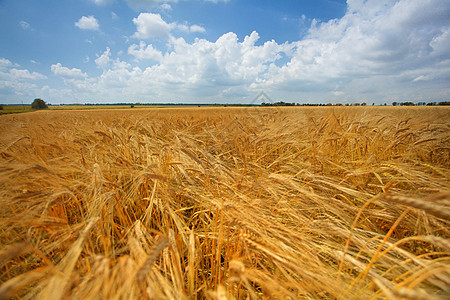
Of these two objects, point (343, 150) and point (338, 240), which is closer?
point (338, 240)

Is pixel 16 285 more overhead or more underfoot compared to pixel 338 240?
more overhead

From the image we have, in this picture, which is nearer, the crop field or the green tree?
the crop field

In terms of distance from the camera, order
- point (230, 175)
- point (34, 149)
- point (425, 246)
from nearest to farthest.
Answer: point (425, 246) < point (230, 175) < point (34, 149)

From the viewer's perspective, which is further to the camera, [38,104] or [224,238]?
[38,104]

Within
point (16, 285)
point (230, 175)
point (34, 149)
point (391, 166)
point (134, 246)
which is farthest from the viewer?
point (34, 149)

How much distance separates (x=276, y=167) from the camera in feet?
6.12

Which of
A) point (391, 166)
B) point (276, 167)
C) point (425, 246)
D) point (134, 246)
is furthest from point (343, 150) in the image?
point (134, 246)

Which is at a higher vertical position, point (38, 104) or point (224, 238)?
point (38, 104)

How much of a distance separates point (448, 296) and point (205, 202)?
3.01 feet

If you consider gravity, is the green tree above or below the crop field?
above

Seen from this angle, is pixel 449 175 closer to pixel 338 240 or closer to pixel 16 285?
pixel 338 240

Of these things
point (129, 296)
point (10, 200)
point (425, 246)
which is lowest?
point (425, 246)

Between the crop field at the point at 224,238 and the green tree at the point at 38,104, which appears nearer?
the crop field at the point at 224,238

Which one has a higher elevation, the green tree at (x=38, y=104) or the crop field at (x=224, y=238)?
the green tree at (x=38, y=104)
